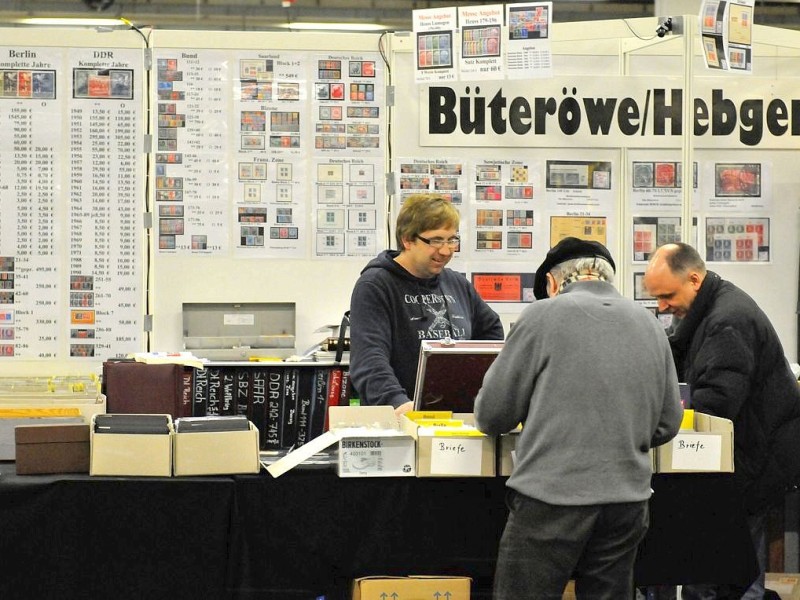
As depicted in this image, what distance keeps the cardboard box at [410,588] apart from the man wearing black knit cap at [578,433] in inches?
11.4

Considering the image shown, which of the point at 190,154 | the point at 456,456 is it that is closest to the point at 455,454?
the point at 456,456

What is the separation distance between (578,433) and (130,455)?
45.6 inches

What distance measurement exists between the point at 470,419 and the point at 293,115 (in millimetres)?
2702

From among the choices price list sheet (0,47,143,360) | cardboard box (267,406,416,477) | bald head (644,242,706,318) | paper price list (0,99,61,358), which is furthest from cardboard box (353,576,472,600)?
paper price list (0,99,61,358)

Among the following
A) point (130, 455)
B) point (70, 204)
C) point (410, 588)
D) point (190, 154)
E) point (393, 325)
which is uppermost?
point (190, 154)

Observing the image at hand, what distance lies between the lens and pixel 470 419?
2764mm

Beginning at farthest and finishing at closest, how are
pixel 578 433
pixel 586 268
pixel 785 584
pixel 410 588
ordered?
pixel 785 584
pixel 410 588
pixel 586 268
pixel 578 433

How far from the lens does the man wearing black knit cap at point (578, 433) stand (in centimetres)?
221

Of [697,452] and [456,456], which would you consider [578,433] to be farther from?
[697,452]

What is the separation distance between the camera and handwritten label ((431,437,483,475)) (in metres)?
2.58

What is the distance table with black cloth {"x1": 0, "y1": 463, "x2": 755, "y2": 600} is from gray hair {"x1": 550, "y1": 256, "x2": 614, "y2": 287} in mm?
602

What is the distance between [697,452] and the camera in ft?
8.77

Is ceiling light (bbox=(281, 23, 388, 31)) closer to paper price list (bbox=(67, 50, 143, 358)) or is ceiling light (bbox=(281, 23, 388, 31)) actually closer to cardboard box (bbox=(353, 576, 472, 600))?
paper price list (bbox=(67, 50, 143, 358))

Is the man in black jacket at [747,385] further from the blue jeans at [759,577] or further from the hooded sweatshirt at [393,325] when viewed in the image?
the hooded sweatshirt at [393,325]
